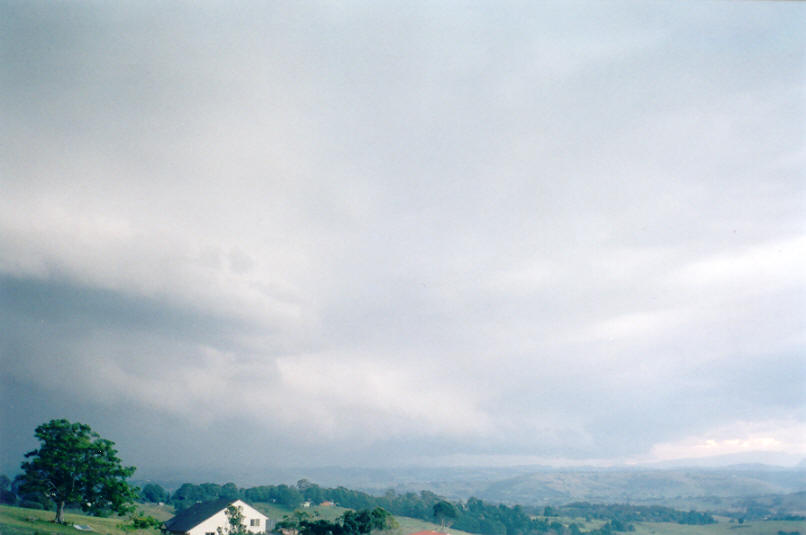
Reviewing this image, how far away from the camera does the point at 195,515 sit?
55094 mm

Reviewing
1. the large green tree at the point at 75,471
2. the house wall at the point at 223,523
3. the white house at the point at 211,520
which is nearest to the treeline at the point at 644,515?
the house wall at the point at 223,523

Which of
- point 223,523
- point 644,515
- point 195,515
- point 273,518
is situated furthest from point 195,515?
point 644,515

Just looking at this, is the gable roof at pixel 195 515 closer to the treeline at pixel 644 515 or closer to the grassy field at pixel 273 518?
the grassy field at pixel 273 518

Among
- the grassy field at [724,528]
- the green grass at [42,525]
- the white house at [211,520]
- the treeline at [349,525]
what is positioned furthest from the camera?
the grassy field at [724,528]

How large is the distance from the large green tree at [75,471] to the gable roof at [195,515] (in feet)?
66.0

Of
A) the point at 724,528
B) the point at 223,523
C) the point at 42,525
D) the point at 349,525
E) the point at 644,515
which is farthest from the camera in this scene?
the point at 644,515

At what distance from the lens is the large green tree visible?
108 feet

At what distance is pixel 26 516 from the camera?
33.4 meters

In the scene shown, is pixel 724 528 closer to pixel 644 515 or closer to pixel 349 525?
pixel 644 515

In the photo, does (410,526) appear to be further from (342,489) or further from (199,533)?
(199,533)

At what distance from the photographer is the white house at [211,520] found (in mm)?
51925

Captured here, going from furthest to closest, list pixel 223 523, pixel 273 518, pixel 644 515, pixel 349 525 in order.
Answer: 1. pixel 644 515
2. pixel 273 518
3. pixel 223 523
4. pixel 349 525

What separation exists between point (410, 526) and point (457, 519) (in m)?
17.4

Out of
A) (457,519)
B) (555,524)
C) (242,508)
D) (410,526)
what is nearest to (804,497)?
(555,524)
